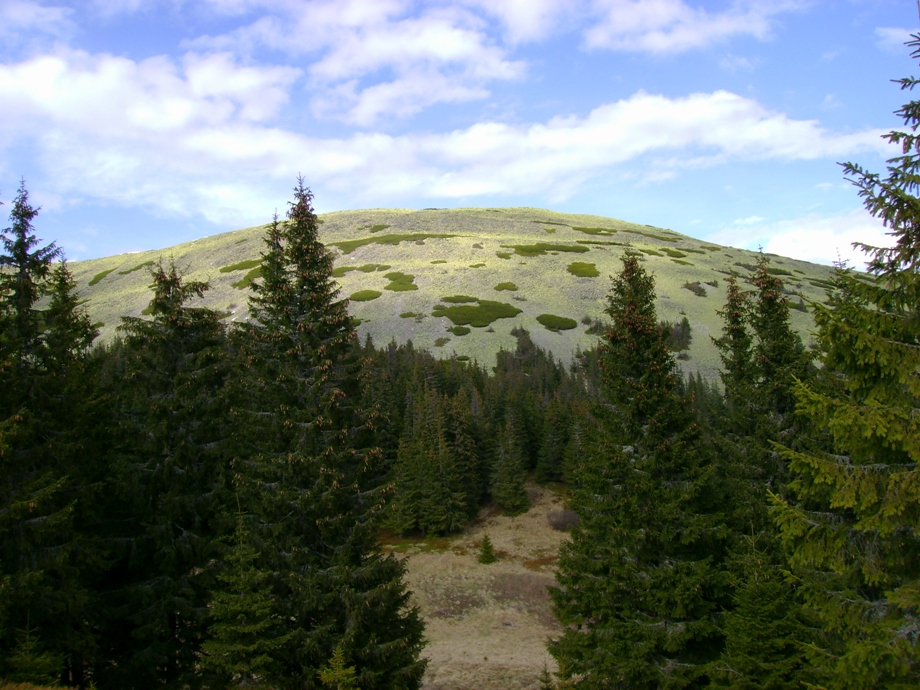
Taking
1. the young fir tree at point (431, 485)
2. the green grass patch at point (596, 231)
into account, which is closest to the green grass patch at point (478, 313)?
the young fir tree at point (431, 485)

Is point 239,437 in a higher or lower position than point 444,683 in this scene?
higher

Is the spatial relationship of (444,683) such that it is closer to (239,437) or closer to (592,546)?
(592,546)

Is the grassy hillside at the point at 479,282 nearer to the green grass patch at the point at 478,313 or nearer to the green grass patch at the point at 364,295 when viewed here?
the green grass patch at the point at 478,313

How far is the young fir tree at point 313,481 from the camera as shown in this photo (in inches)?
631

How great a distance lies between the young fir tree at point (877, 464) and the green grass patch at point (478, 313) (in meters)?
97.4

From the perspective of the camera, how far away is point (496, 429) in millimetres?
64500

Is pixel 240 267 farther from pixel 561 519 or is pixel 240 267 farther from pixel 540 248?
pixel 561 519

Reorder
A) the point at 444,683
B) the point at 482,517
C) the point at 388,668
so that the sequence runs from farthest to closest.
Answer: the point at 482,517
the point at 444,683
the point at 388,668

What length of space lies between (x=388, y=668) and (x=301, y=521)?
4660 mm

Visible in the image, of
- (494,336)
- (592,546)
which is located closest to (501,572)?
(592,546)

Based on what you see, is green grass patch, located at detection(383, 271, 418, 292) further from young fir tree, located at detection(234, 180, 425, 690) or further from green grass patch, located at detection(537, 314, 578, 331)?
young fir tree, located at detection(234, 180, 425, 690)

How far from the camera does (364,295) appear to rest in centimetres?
11800

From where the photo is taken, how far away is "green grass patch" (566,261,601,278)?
425ft

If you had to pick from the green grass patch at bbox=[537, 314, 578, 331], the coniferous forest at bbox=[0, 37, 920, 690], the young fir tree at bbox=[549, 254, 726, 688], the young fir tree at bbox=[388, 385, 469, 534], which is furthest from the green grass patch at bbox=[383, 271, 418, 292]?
the young fir tree at bbox=[549, 254, 726, 688]
